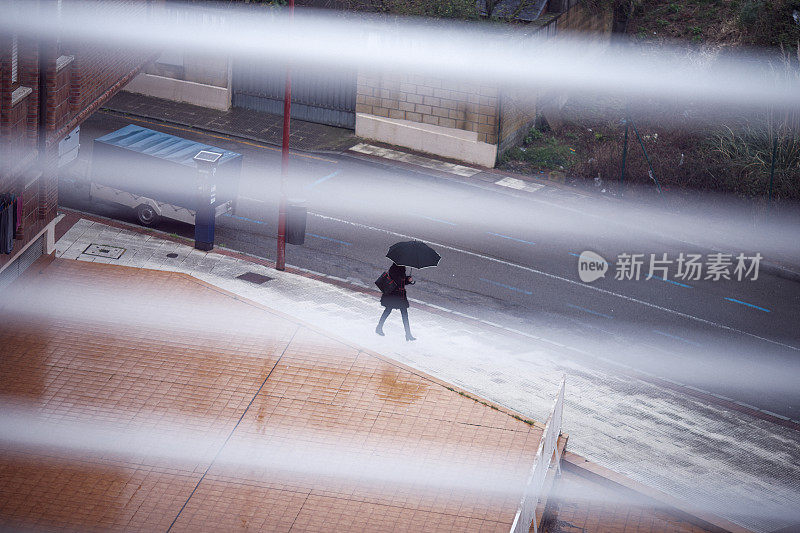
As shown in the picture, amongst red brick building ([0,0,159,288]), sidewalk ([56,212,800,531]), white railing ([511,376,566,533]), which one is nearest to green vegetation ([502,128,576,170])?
sidewalk ([56,212,800,531])

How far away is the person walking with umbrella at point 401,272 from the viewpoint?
51.7 ft

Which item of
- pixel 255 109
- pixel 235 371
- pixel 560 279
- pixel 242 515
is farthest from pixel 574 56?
pixel 242 515

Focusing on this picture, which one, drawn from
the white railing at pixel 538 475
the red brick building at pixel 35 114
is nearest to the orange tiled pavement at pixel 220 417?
the white railing at pixel 538 475

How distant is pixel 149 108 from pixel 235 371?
18.1 m

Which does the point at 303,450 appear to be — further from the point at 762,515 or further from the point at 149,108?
the point at 149,108

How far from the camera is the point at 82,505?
36.4ft

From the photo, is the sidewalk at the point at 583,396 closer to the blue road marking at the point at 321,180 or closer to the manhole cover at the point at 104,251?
the manhole cover at the point at 104,251

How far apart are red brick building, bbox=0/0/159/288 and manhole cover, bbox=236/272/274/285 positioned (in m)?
3.92

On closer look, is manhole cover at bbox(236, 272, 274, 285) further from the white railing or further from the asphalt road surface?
the white railing

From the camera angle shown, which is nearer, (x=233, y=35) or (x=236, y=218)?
(x=236, y=218)

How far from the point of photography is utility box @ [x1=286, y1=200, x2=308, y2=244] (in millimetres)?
20266

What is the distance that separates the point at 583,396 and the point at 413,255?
3807 millimetres

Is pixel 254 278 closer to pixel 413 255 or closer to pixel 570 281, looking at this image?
pixel 413 255

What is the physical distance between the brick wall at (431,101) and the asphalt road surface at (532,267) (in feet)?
7.55
